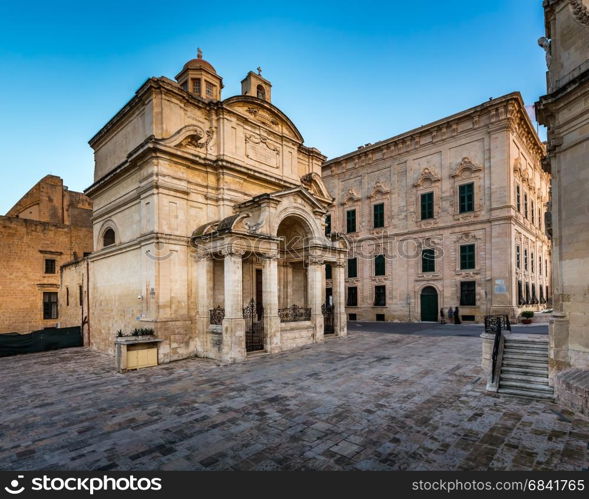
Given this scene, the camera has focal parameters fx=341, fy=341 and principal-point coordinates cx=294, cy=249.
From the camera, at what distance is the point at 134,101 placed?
14539 millimetres

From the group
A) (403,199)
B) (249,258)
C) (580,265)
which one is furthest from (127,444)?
(403,199)

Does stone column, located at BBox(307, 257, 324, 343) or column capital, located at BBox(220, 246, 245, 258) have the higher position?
column capital, located at BBox(220, 246, 245, 258)

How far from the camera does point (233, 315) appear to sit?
42.1 feet

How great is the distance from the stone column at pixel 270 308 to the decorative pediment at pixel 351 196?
18.0 meters

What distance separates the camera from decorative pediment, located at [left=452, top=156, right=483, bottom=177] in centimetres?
2417

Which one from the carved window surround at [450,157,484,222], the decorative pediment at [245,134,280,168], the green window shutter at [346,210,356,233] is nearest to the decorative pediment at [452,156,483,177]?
the carved window surround at [450,157,484,222]

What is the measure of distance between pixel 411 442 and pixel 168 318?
32.9 ft

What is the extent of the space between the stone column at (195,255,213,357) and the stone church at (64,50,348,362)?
0.04 metres

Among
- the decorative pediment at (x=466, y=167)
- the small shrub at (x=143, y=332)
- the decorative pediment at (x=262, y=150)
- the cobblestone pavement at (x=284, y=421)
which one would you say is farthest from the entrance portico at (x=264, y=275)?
the decorative pediment at (x=466, y=167)

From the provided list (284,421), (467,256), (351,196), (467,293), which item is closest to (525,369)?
(284,421)

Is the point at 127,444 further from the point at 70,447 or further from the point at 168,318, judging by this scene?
the point at 168,318

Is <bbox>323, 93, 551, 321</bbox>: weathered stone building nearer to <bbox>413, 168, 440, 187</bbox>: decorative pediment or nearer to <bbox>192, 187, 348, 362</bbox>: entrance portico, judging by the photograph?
<bbox>413, 168, 440, 187</bbox>: decorative pediment

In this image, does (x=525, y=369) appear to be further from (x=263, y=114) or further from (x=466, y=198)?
(x=466, y=198)

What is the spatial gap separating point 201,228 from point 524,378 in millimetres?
11932
